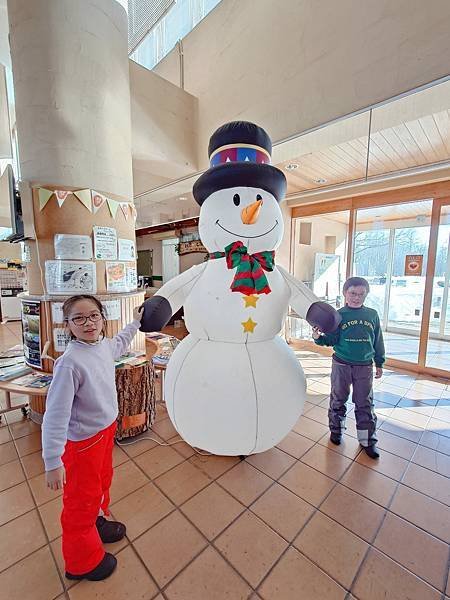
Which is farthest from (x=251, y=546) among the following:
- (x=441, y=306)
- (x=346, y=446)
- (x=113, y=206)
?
(x=441, y=306)

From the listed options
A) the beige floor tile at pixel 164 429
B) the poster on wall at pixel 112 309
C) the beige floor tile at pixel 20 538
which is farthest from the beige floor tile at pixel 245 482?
the poster on wall at pixel 112 309

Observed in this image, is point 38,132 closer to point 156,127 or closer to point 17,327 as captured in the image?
point 156,127

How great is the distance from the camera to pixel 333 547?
1.30 metres

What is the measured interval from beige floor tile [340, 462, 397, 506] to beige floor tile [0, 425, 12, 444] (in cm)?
242

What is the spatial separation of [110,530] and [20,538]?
0.44 metres

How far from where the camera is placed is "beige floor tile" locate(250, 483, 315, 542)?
4.57 feet

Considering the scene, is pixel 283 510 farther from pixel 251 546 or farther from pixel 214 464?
pixel 214 464

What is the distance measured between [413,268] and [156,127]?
3621 millimetres

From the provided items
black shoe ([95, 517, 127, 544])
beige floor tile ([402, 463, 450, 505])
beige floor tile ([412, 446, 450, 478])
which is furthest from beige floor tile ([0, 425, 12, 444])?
beige floor tile ([412, 446, 450, 478])

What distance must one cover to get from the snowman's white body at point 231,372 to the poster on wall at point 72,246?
1.06 meters

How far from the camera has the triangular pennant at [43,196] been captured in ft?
6.08

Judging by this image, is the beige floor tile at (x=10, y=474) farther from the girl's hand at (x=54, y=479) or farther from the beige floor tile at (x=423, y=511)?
the beige floor tile at (x=423, y=511)

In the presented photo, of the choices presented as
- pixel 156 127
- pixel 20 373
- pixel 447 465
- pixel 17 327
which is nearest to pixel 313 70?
pixel 156 127

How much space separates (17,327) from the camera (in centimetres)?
590
